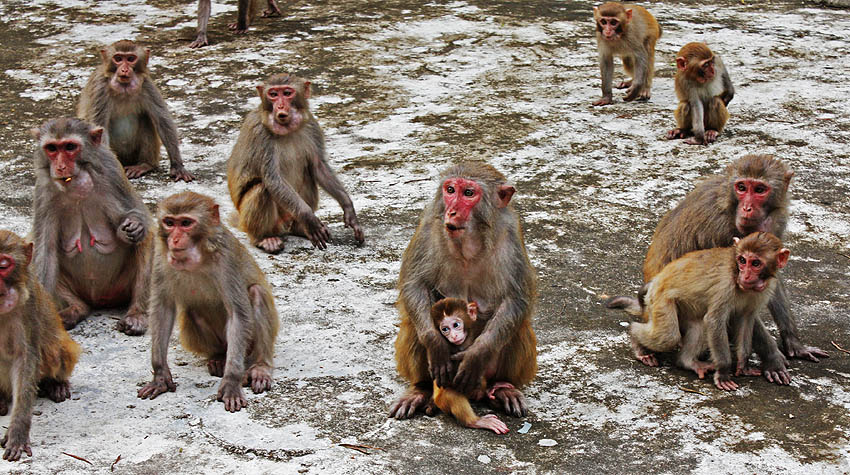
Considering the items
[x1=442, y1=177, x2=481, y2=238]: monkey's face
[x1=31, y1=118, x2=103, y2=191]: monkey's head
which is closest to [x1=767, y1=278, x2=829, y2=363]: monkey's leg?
[x1=442, y1=177, x2=481, y2=238]: monkey's face

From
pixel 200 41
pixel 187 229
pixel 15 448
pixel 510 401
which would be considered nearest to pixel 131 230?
pixel 187 229

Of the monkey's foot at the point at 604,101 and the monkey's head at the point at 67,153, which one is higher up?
the monkey's head at the point at 67,153

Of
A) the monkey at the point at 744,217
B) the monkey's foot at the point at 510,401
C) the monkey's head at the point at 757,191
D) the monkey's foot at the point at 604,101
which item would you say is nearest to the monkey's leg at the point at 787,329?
the monkey at the point at 744,217

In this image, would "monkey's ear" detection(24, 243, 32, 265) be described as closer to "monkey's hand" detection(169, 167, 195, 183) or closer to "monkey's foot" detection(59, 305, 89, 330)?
"monkey's foot" detection(59, 305, 89, 330)

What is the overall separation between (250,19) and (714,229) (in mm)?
8284

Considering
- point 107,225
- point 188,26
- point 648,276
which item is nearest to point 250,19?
point 188,26

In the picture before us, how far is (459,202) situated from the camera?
4.62m

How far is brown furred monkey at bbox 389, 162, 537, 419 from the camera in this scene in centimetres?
468

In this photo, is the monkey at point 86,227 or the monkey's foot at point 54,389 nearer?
the monkey's foot at point 54,389

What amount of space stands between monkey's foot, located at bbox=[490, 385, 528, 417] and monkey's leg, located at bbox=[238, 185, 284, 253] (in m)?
2.72

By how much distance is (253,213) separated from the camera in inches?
282

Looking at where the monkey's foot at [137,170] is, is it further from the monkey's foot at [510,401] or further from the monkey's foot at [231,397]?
the monkey's foot at [510,401]

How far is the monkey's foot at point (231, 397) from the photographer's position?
16.0 ft

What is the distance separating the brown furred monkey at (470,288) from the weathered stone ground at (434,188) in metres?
0.22
